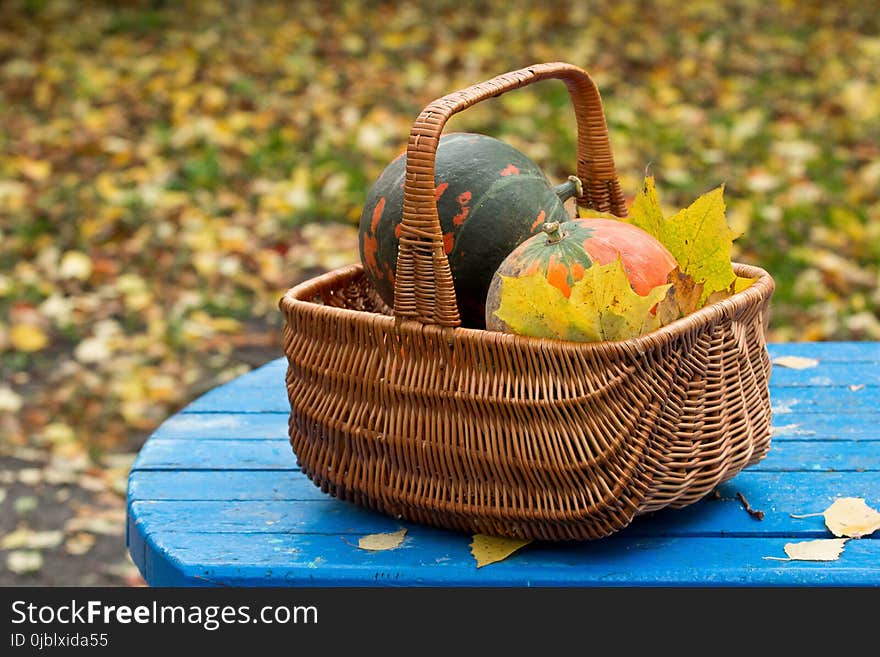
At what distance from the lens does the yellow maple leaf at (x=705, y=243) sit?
1453mm

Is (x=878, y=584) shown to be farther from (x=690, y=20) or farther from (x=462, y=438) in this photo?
(x=690, y=20)

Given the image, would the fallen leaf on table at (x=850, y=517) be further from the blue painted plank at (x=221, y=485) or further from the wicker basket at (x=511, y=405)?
the blue painted plank at (x=221, y=485)

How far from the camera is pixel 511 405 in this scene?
1328 millimetres

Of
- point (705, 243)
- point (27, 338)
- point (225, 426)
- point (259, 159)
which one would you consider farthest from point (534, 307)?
point (259, 159)

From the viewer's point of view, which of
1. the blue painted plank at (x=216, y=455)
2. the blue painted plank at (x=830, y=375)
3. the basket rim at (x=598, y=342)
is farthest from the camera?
the blue painted plank at (x=830, y=375)

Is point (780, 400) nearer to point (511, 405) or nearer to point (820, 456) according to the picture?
point (820, 456)

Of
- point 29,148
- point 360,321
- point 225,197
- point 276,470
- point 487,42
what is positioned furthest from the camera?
point 487,42

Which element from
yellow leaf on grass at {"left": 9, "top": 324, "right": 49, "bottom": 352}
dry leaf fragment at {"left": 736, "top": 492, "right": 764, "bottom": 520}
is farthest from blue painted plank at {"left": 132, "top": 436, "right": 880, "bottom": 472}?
yellow leaf on grass at {"left": 9, "top": 324, "right": 49, "bottom": 352}

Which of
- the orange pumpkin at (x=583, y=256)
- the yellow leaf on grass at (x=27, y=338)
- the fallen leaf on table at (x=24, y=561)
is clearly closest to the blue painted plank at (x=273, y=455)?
the orange pumpkin at (x=583, y=256)

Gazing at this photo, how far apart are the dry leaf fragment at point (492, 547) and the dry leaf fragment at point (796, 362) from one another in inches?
35.2

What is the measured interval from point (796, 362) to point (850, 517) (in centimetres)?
69

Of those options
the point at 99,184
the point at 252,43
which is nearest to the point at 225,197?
the point at 99,184

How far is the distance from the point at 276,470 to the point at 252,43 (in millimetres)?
4031

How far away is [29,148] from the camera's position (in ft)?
14.6
